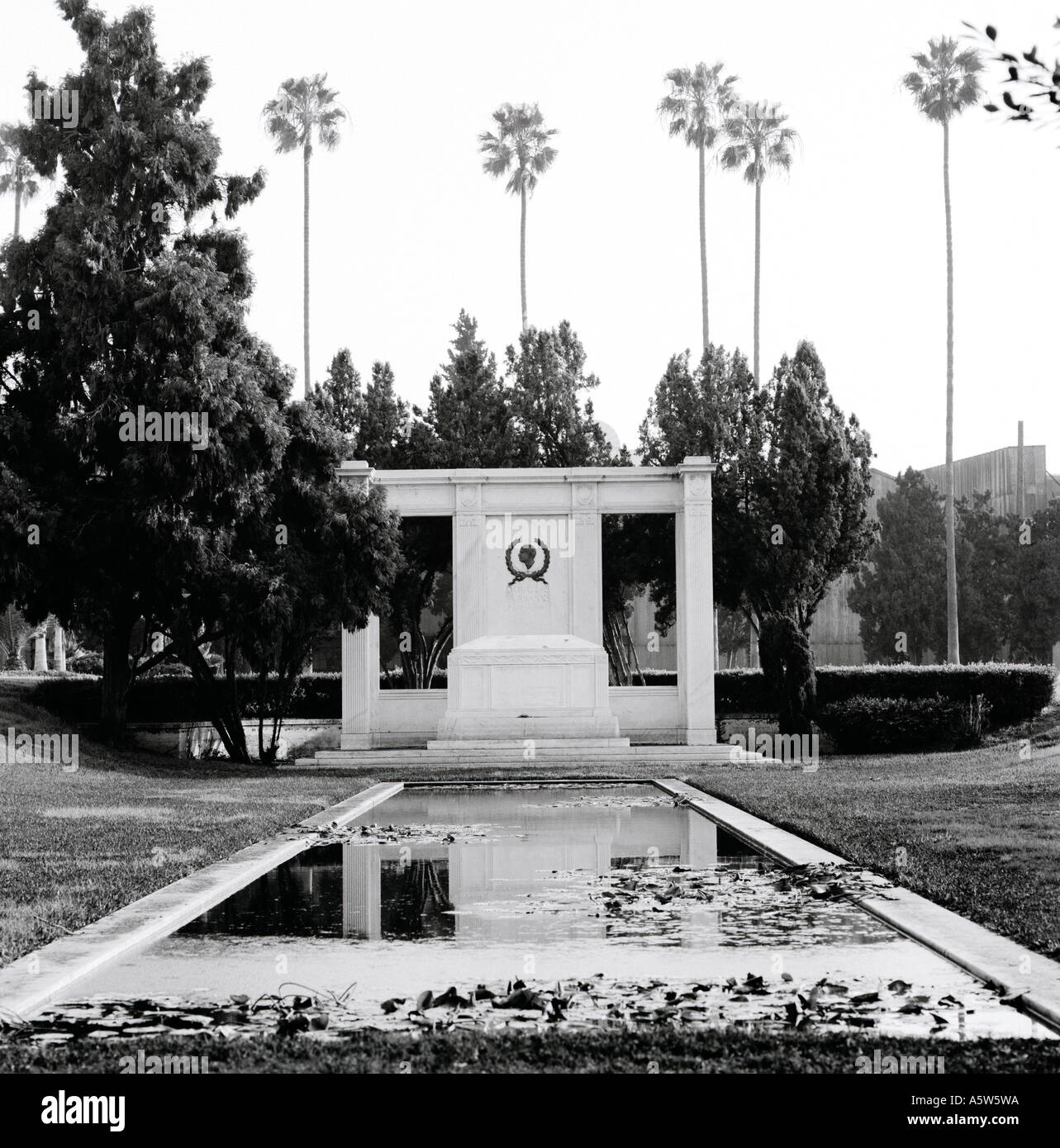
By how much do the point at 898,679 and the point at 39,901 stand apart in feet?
85.1

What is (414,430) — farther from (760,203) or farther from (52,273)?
(760,203)

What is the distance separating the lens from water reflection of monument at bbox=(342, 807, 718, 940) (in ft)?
28.3

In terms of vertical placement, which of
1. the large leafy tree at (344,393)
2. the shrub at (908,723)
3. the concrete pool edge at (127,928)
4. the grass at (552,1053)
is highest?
the large leafy tree at (344,393)

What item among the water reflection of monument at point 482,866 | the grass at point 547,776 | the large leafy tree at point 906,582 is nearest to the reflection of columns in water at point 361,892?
the water reflection of monument at point 482,866

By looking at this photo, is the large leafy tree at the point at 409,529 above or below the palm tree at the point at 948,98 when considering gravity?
below

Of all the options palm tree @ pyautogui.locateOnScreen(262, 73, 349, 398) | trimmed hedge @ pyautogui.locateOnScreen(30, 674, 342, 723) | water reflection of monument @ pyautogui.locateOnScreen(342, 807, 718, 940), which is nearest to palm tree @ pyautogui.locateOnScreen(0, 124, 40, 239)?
palm tree @ pyautogui.locateOnScreen(262, 73, 349, 398)

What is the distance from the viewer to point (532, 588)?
30.6 m

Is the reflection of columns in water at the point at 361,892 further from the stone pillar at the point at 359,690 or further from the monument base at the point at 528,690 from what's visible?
the stone pillar at the point at 359,690

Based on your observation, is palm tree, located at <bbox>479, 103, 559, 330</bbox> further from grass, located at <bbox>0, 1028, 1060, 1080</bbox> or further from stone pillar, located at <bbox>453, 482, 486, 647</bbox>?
grass, located at <bbox>0, 1028, 1060, 1080</bbox>

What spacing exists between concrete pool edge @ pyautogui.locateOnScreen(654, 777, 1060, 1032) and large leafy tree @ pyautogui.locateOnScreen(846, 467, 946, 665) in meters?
42.5

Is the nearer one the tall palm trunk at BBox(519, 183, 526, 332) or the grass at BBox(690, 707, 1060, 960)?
the grass at BBox(690, 707, 1060, 960)

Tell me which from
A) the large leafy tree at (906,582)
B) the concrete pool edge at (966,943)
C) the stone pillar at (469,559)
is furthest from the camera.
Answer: the large leafy tree at (906,582)

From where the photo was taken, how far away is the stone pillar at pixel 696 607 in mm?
30000
